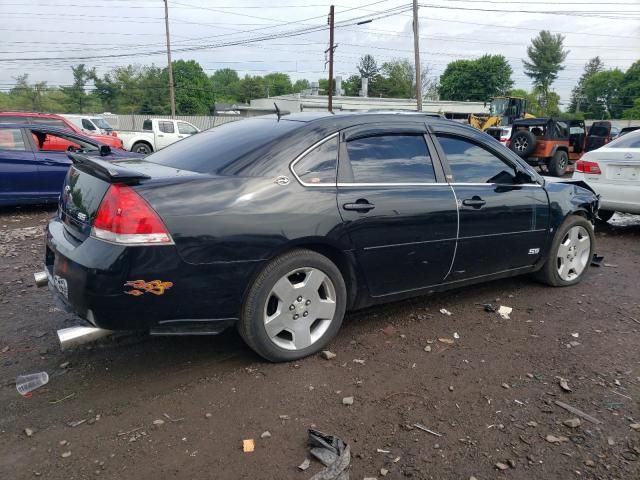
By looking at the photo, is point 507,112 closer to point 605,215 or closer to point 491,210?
point 605,215

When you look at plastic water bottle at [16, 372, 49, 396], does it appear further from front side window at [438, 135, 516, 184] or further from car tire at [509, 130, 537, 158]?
car tire at [509, 130, 537, 158]

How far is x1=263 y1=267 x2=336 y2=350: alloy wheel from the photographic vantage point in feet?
10.3

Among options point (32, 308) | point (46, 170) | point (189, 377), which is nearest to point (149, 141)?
point (46, 170)

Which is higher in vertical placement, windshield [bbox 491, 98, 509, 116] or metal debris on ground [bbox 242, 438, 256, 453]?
windshield [bbox 491, 98, 509, 116]

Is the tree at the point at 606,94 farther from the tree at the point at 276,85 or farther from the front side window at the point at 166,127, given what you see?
the front side window at the point at 166,127

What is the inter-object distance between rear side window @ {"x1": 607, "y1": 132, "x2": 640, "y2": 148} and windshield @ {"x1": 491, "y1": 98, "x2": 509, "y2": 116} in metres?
24.7

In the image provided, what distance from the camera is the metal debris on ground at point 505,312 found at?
415 centimetres

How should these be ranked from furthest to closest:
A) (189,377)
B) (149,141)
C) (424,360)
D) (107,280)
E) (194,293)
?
(149,141) < (424,360) < (189,377) < (194,293) < (107,280)

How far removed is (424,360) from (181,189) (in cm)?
187

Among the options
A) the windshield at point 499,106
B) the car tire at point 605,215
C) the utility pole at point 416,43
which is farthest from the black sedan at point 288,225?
the windshield at point 499,106

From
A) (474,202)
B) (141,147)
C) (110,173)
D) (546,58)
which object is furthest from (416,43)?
(546,58)

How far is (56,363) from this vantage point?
10.7 feet

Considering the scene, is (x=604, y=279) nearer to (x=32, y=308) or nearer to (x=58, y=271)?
(x=58, y=271)

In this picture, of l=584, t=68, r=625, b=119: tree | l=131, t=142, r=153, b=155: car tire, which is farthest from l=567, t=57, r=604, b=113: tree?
l=131, t=142, r=153, b=155: car tire
